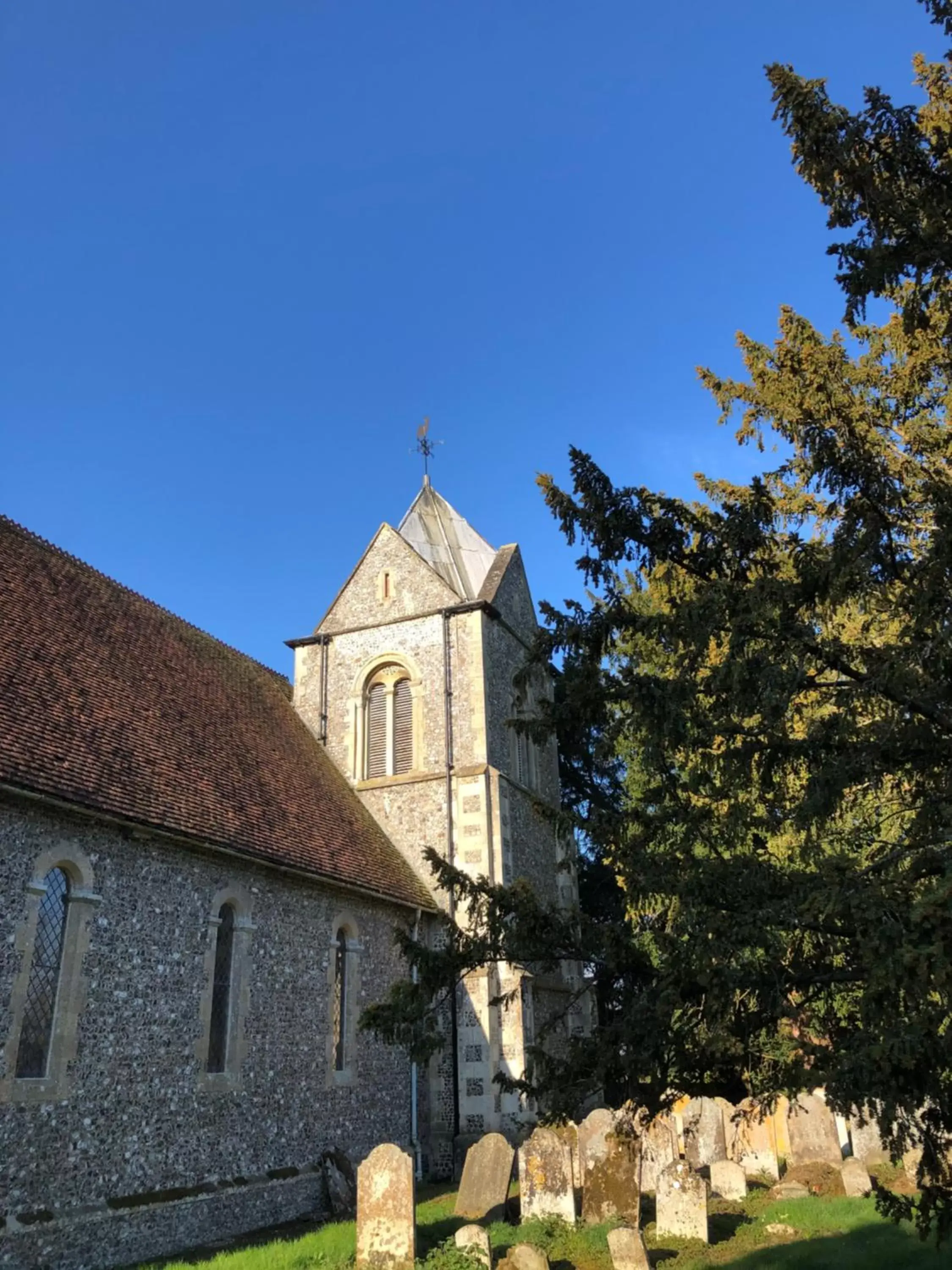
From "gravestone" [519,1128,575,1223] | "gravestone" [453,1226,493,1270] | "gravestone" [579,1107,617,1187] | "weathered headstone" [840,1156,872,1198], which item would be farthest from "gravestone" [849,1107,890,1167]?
"gravestone" [453,1226,493,1270]

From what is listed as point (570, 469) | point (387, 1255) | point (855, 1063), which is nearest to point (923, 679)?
point (855, 1063)

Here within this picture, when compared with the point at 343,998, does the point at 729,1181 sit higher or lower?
lower

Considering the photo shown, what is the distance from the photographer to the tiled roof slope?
1040cm

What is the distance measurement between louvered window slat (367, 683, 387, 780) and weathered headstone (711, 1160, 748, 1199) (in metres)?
8.47

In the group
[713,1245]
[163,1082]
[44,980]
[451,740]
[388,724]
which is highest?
[388,724]

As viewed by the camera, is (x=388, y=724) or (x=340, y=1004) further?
(x=388, y=724)

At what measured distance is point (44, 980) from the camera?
9.32m

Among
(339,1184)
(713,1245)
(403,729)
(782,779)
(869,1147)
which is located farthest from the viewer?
(403,729)

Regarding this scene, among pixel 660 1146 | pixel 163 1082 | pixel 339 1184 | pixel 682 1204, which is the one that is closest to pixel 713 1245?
pixel 682 1204

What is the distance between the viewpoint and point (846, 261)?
547 centimetres

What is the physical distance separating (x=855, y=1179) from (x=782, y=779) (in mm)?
7740

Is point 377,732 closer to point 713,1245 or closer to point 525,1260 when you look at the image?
point 713,1245

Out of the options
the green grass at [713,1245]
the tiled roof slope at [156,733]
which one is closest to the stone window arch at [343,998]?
the tiled roof slope at [156,733]

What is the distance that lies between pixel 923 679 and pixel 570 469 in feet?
8.50
